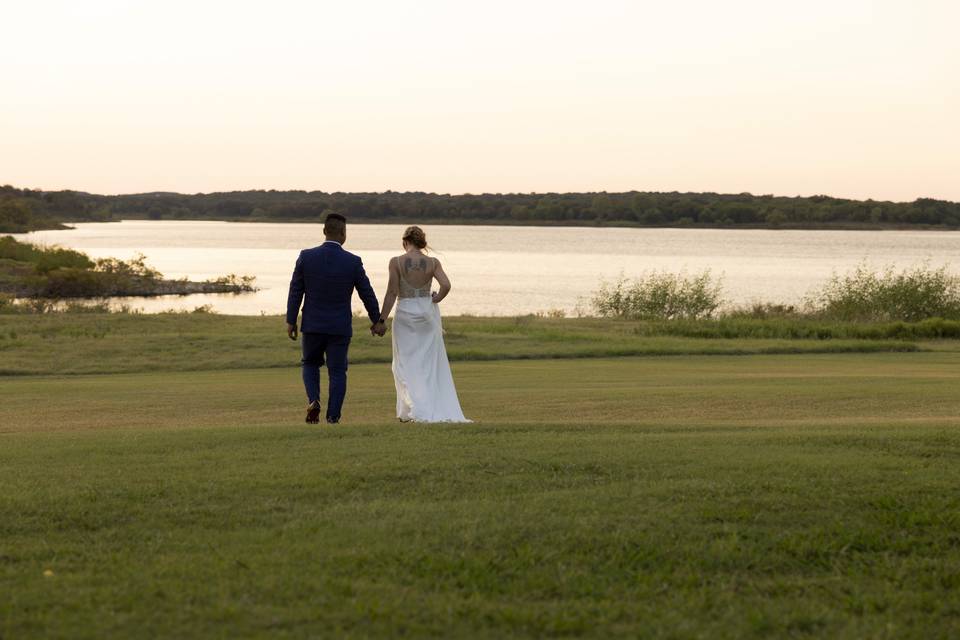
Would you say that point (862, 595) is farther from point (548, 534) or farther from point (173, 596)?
point (173, 596)

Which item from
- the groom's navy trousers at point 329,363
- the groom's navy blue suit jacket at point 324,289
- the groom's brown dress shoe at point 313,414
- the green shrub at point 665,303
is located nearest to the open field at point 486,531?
the groom's brown dress shoe at point 313,414

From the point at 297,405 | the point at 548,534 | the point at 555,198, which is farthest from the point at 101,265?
the point at 555,198

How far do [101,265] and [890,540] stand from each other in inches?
2993

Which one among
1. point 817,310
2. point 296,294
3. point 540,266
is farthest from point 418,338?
point 540,266

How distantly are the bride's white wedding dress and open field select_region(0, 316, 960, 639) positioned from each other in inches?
66.0

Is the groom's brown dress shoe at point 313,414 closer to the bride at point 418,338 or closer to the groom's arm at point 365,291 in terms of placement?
the bride at point 418,338

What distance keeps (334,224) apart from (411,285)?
3.88ft

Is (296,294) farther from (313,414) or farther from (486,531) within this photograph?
(486,531)

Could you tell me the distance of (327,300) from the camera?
41.4 feet

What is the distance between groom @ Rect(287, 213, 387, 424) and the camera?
12586mm

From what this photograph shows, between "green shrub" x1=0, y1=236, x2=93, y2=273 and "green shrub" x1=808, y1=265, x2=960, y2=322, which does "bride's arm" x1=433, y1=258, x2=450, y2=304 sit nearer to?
"green shrub" x1=808, y1=265, x2=960, y2=322

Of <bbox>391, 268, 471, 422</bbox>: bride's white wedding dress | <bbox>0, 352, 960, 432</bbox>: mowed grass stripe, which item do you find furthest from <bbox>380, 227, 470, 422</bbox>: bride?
<bbox>0, 352, 960, 432</bbox>: mowed grass stripe

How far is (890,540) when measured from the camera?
7191 mm

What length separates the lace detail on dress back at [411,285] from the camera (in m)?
13.1
